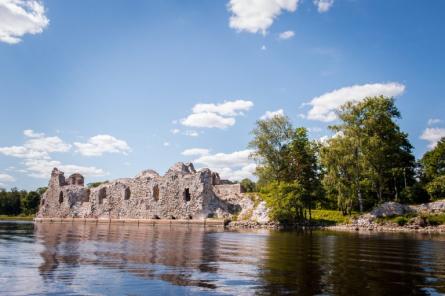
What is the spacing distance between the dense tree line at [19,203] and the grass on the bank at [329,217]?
87637mm

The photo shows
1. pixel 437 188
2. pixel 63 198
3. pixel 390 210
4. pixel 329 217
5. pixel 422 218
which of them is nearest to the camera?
pixel 422 218

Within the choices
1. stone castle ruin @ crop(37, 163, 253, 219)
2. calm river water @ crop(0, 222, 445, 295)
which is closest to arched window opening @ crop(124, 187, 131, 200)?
stone castle ruin @ crop(37, 163, 253, 219)

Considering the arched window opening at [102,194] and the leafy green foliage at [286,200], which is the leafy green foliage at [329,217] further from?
the arched window opening at [102,194]

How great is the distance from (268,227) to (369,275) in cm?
4138

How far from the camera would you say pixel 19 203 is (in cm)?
12019

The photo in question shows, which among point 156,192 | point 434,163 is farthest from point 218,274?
point 156,192

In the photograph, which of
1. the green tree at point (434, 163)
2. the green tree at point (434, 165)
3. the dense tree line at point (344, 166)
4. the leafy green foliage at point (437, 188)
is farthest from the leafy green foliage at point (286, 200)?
the green tree at point (434, 163)

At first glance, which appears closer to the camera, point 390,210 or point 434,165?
point 390,210

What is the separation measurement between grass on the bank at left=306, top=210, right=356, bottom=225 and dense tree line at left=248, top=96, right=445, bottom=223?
1.16 m

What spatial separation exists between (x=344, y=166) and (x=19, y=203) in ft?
335

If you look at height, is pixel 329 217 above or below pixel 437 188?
below

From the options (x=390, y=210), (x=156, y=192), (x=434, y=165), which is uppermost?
(x=434, y=165)

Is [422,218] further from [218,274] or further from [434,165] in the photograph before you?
[218,274]

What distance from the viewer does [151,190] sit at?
71688mm
